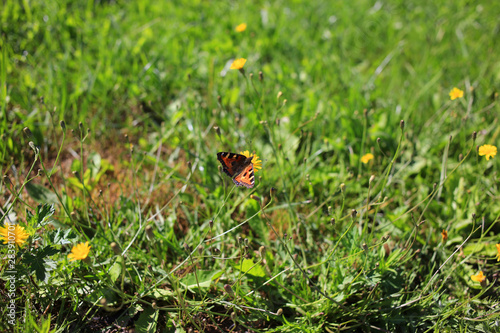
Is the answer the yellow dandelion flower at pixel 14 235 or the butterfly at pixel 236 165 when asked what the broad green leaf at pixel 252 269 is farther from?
the yellow dandelion flower at pixel 14 235

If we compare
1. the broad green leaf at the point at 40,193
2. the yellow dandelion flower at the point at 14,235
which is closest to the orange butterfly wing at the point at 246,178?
the yellow dandelion flower at the point at 14,235

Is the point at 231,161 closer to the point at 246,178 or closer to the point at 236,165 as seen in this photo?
the point at 236,165

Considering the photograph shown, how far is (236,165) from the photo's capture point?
5.51ft

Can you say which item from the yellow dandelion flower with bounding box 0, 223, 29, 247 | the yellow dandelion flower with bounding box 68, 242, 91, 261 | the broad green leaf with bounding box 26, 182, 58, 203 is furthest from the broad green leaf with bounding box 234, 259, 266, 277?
the broad green leaf with bounding box 26, 182, 58, 203

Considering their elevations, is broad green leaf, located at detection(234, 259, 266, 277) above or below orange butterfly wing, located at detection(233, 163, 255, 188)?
below

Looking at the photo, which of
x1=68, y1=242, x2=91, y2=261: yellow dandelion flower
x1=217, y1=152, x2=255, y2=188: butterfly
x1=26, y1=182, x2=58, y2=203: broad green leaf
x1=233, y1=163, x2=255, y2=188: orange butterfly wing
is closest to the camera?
x1=68, y1=242, x2=91, y2=261: yellow dandelion flower

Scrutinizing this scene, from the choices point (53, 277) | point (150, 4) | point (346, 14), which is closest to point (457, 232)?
point (53, 277)

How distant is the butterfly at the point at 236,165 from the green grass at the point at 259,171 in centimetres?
12

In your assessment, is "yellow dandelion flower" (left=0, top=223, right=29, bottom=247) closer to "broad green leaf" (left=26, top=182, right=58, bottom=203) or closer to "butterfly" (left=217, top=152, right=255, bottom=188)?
"broad green leaf" (left=26, top=182, right=58, bottom=203)

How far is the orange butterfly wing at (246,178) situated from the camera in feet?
4.79

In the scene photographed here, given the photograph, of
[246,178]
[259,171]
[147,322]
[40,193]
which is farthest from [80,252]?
[259,171]

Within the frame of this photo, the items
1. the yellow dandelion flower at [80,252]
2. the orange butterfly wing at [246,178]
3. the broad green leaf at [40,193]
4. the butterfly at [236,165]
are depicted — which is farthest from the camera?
the broad green leaf at [40,193]

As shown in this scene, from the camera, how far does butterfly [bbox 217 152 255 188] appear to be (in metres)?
1.57

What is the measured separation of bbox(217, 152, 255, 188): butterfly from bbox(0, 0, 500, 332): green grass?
0.12m
